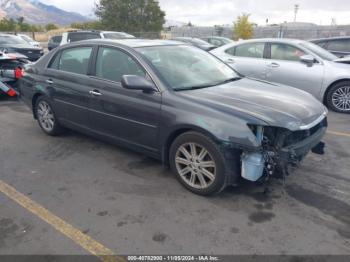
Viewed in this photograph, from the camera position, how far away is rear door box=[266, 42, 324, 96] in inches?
279

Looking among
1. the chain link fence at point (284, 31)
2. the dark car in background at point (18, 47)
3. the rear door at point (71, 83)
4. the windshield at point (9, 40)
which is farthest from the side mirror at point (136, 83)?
the chain link fence at point (284, 31)

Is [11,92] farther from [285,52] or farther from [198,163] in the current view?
[285,52]

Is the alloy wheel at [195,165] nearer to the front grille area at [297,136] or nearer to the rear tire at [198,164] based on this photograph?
the rear tire at [198,164]

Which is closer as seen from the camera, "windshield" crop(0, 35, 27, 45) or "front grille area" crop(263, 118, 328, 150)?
"front grille area" crop(263, 118, 328, 150)

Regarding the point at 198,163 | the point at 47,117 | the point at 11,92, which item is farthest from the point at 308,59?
the point at 11,92

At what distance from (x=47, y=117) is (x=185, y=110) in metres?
2.87

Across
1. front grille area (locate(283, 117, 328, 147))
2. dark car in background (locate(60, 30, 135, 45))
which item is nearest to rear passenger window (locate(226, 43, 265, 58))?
front grille area (locate(283, 117, 328, 147))

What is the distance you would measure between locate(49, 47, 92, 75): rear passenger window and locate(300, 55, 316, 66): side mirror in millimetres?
4556

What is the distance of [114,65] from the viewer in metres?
4.27

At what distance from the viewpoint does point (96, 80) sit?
4.39 metres

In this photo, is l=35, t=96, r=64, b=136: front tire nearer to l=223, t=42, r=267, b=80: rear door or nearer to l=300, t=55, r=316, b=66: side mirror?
l=223, t=42, r=267, b=80: rear door

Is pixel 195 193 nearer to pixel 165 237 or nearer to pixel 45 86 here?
pixel 165 237

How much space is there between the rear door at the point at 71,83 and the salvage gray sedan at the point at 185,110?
1 cm

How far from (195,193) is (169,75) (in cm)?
139
